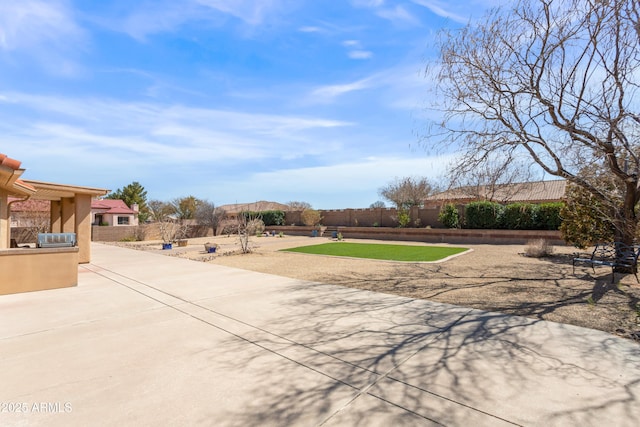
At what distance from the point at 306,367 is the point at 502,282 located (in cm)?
678

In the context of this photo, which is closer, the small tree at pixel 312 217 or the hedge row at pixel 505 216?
the hedge row at pixel 505 216

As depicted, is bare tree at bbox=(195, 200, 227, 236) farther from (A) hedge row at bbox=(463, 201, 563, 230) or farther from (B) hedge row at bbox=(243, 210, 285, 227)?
(A) hedge row at bbox=(463, 201, 563, 230)

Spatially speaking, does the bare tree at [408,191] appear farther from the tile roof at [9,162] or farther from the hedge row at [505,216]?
the tile roof at [9,162]

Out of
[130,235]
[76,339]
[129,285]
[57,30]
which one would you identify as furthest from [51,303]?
[130,235]

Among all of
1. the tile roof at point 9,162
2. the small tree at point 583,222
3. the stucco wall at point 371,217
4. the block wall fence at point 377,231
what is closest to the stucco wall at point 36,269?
the tile roof at point 9,162

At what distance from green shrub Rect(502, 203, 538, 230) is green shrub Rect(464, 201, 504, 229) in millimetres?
354

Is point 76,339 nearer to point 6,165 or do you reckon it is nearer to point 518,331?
point 6,165

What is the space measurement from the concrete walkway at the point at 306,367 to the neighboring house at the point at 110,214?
44.5m

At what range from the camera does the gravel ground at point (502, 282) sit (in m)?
5.96

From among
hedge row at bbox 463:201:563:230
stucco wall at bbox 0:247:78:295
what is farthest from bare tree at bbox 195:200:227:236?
stucco wall at bbox 0:247:78:295

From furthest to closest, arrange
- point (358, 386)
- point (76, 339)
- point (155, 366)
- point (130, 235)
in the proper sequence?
point (130, 235)
point (76, 339)
point (155, 366)
point (358, 386)

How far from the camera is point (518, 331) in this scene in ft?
16.5

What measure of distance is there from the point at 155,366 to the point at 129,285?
5.75 m

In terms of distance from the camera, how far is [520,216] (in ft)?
65.7
